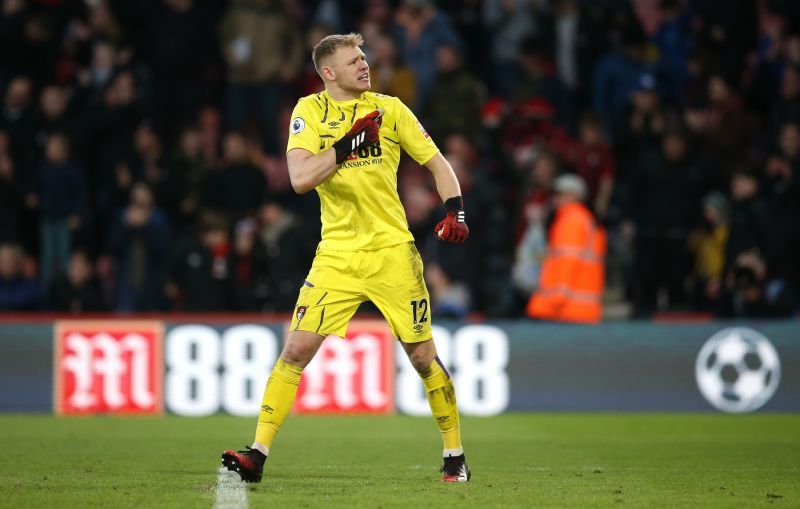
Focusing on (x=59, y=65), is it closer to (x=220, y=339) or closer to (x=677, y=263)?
(x=220, y=339)

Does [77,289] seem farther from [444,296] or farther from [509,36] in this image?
[509,36]

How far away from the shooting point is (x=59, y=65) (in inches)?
650

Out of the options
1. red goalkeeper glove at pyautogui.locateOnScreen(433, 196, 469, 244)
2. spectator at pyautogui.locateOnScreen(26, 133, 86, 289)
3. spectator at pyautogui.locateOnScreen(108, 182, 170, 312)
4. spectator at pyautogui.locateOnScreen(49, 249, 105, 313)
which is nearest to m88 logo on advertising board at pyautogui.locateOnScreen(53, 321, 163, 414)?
spectator at pyautogui.locateOnScreen(49, 249, 105, 313)

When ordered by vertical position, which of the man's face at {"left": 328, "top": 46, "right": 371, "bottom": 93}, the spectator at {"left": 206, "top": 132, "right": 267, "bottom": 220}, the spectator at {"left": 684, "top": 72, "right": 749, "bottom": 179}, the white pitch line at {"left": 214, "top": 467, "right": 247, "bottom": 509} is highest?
the spectator at {"left": 684, "top": 72, "right": 749, "bottom": 179}

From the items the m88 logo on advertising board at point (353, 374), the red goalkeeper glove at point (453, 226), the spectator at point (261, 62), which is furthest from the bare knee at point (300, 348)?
the spectator at point (261, 62)

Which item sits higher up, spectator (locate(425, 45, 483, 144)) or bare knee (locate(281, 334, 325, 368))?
spectator (locate(425, 45, 483, 144))

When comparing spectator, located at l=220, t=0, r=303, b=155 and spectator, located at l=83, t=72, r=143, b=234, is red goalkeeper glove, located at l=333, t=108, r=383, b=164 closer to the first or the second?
spectator, located at l=83, t=72, r=143, b=234

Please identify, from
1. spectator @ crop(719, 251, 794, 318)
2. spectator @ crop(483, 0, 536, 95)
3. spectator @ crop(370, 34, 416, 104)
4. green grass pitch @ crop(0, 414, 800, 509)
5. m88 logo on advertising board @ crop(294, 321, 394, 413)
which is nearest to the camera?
green grass pitch @ crop(0, 414, 800, 509)

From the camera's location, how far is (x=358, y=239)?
24.9 ft

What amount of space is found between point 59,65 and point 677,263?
7234 mm

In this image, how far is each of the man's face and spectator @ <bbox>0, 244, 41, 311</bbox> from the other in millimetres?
7920

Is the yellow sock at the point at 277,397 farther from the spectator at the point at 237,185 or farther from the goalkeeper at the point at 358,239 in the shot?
the spectator at the point at 237,185

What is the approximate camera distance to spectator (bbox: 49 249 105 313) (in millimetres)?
14633

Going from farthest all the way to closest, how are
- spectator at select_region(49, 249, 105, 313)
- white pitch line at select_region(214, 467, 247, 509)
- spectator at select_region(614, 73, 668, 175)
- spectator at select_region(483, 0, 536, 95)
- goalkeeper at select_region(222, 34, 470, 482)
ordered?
1. spectator at select_region(483, 0, 536, 95)
2. spectator at select_region(614, 73, 668, 175)
3. spectator at select_region(49, 249, 105, 313)
4. goalkeeper at select_region(222, 34, 470, 482)
5. white pitch line at select_region(214, 467, 247, 509)
